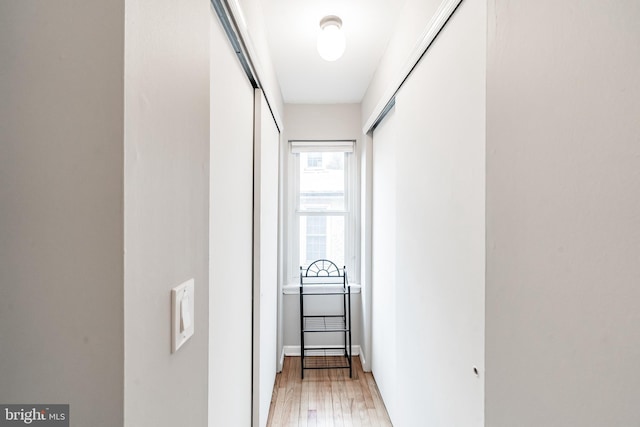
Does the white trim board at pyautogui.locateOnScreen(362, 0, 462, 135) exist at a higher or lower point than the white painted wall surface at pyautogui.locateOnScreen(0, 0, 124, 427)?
higher

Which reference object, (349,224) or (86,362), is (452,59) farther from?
(349,224)

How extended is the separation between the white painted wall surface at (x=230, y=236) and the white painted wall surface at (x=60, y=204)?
63 centimetres

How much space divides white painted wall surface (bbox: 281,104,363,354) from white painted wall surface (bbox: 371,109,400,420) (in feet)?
1.39

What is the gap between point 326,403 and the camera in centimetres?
236

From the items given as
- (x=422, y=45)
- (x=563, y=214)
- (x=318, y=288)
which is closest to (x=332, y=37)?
(x=422, y=45)

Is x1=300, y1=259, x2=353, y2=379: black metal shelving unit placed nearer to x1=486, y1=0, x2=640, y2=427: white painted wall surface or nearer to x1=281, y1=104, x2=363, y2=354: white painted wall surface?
x1=281, y1=104, x2=363, y2=354: white painted wall surface

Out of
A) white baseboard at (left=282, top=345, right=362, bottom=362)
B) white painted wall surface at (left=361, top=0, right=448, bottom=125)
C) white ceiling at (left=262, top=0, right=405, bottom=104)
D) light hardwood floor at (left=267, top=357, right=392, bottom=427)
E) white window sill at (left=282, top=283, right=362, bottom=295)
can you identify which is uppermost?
white ceiling at (left=262, top=0, right=405, bottom=104)

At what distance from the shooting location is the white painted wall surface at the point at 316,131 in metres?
3.12

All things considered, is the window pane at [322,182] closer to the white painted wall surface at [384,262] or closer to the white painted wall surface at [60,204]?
the white painted wall surface at [384,262]

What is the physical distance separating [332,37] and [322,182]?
1632mm

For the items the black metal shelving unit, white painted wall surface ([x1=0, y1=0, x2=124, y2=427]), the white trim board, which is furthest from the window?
white painted wall surface ([x1=0, y1=0, x2=124, y2=427])

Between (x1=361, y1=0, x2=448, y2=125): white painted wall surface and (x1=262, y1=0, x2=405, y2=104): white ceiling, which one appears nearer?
(x1=361, y1=0, x2=448, y2=125): white painted wall surface

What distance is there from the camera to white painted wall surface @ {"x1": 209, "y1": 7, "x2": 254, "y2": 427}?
1.08 metres

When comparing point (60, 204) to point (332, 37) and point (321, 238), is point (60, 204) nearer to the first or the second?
point (332, 37)
